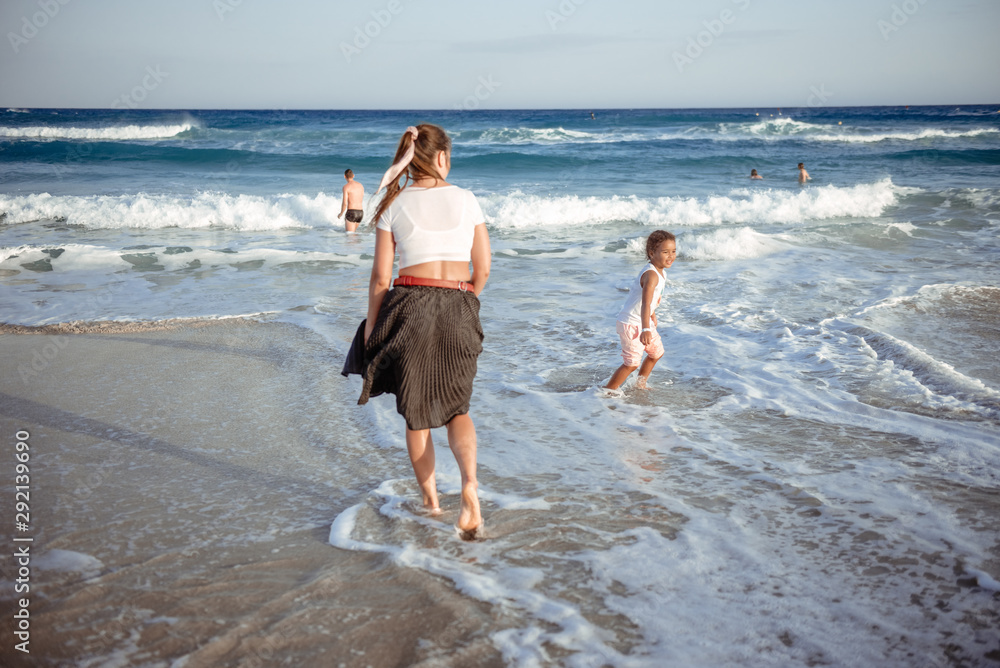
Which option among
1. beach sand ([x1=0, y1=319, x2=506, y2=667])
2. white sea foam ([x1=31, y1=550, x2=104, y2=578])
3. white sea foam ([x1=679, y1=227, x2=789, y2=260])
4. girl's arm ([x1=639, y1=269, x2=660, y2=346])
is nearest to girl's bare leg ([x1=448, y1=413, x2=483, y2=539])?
beach sand ([x1=0, y1=319, x2=506, y2=667])

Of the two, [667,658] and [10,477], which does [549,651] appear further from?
[10,477]

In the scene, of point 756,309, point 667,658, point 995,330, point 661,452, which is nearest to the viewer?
point 667,658

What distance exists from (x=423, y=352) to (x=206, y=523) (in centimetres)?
140

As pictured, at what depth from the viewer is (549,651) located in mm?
2414

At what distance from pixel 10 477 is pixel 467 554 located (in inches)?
103

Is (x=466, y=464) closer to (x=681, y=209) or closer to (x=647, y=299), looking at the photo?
(x=647, y=299)

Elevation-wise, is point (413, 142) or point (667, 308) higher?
point (413, 142)

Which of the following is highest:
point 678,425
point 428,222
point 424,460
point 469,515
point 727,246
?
point 428,222

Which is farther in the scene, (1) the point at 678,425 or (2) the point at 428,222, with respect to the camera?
(1) the point at 678,425

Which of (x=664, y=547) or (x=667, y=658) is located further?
(x=664, y=547)

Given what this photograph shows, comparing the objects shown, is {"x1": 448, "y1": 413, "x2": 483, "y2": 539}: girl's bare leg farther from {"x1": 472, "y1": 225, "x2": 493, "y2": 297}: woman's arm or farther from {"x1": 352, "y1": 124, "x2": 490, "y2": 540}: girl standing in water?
{"x1": 472, "y1": 225, "x2": 493, "y2": 297}: woman's arm

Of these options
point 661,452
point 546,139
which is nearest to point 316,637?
point 661,452

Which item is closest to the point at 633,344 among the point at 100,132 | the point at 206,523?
the point at 206,523

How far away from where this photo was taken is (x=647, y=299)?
4.97 metres
